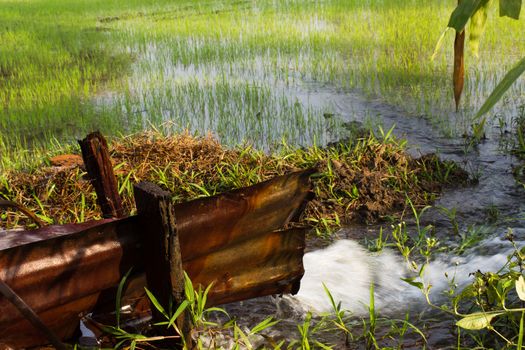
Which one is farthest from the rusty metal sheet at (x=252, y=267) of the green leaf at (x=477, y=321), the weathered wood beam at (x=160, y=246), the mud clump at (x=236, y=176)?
the mud clump at (x=236, y=176)

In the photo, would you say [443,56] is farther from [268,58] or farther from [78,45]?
[78,45]

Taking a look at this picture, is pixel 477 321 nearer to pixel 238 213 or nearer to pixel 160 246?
pixel 238 213

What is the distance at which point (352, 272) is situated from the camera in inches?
125

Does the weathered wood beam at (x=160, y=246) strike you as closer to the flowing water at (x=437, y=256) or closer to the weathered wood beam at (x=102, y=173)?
the flowing water at (x=437, y=256)

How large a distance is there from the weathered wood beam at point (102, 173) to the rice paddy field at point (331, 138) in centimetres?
67

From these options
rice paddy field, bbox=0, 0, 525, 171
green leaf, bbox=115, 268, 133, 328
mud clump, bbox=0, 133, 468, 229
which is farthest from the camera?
rice paddy field, bbox=0, 0, 525, 171

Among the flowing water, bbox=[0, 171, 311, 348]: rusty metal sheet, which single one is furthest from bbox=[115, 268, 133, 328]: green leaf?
the flowing water

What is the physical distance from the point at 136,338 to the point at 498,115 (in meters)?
4.10

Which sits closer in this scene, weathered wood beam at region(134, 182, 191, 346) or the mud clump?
weathered wood beam at region(134, 182, 191, 346)

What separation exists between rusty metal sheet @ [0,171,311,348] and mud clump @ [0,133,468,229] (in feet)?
4.43

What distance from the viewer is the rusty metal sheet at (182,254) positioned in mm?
1751

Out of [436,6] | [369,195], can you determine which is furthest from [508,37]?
[369,195]

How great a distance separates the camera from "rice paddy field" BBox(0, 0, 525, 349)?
2736 millimetres

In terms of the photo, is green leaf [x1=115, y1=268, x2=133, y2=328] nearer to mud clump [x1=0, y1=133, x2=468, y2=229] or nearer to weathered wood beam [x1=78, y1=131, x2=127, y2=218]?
weathered wood beam [x1=78, y1=131, x2=127, y2=218]
